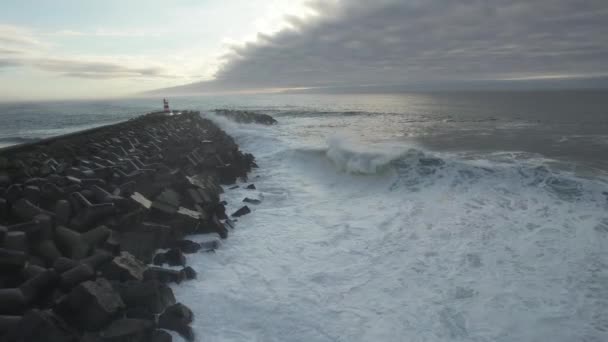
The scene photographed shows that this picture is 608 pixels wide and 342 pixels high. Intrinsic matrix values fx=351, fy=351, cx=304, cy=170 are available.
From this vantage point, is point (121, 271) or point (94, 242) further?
point (94, 242)

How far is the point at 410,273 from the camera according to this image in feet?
15.4

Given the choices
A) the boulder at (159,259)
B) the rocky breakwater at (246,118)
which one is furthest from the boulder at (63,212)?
the rocky breakwater at (246,118)

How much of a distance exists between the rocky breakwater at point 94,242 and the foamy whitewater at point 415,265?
477 millimetres

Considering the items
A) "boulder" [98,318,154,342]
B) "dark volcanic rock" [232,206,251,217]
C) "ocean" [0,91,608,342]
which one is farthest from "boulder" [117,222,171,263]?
"dark volcanic rock" [232,206,251,217]

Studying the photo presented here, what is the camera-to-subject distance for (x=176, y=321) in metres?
3.22

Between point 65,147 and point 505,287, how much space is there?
Answer: 9437 millimetres

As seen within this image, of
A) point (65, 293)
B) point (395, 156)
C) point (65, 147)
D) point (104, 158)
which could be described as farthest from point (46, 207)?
point (395, 156)

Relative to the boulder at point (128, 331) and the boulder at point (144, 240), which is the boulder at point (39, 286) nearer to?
the boulder at point (128, 331)

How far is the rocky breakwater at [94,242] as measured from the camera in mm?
2914

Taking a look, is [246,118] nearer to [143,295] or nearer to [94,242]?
[94,242]

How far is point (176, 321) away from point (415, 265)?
3.20 metres

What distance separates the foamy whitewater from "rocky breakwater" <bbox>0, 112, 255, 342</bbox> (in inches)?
18.8

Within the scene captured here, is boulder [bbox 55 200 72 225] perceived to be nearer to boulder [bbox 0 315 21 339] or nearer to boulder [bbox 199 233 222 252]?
boulder [bbox 199 233 222 252]

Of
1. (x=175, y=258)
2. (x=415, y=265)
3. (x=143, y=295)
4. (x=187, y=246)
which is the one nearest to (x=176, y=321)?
(x=143, y=295)
